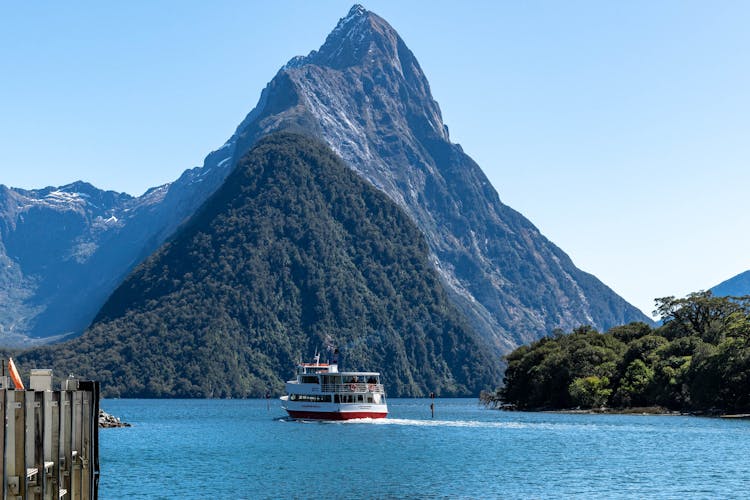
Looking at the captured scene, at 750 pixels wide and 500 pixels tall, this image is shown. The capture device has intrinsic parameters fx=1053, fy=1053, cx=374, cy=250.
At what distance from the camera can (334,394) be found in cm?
15888

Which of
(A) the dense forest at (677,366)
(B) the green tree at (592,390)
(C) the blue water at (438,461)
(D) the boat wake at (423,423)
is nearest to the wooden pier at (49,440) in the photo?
(C) the blue water at (438,461)

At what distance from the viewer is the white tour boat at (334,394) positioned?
516 ft

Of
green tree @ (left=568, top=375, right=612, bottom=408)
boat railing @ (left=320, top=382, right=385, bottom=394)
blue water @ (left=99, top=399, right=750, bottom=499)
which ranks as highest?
boat railing @ (left=320, top=382, right=385, bottom=394)

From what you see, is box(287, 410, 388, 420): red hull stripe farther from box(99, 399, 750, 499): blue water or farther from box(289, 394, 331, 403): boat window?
box(289, 394, 331, 403): boat window

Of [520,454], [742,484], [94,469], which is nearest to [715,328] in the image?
[520,454]

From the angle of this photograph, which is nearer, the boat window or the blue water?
the blue water

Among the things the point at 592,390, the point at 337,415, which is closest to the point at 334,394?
the point at 337,415

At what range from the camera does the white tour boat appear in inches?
6196

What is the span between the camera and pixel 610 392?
610 feet

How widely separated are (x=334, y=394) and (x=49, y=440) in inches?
5102

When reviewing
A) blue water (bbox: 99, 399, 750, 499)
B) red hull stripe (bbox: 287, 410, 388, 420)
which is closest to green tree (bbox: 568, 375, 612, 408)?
blue water (bbox: 99, 399, 750, 499)

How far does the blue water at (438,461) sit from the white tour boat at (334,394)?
9.81ft

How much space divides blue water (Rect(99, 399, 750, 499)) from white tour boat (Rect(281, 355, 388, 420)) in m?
2.99

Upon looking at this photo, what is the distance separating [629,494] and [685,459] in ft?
82.8
